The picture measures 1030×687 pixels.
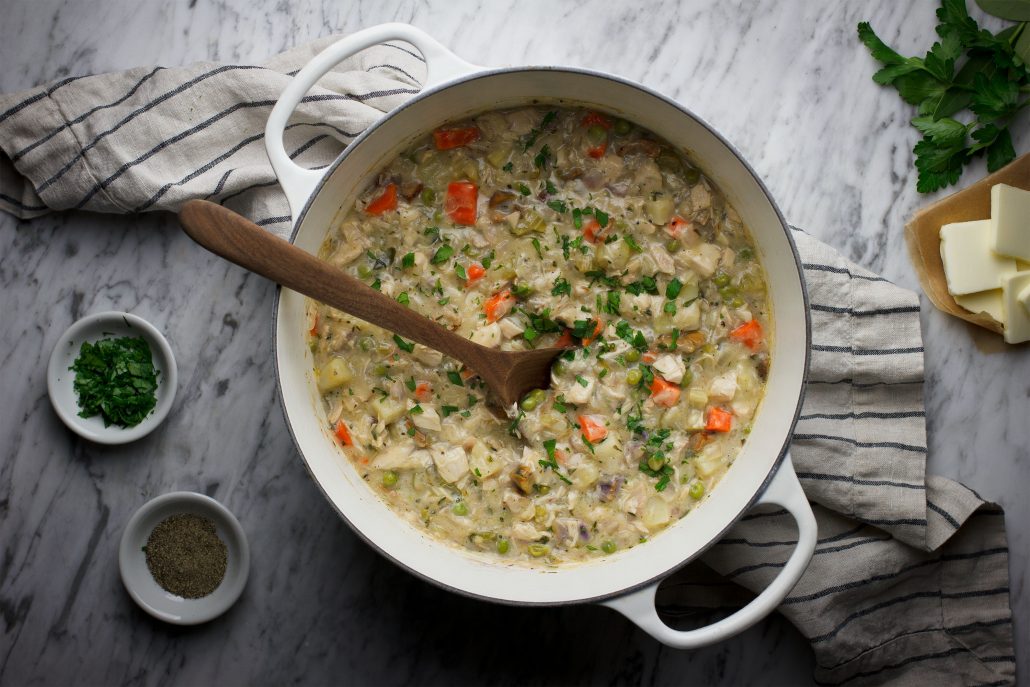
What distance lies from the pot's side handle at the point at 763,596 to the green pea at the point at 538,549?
0.41 m

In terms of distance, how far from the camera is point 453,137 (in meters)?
3.29

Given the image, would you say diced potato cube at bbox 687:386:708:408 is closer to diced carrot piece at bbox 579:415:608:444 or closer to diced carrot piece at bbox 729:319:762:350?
diced carrot piece at bbox 729:319:762:350

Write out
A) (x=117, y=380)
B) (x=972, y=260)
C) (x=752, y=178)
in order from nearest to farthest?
1. (x=752, y=178)
2. (x=117, y=380)
3. (x=972, y=260)

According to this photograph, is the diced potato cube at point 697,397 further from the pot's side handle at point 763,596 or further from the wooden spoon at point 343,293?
the wooden spoon at point 343,293

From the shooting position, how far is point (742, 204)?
3174 millimetres

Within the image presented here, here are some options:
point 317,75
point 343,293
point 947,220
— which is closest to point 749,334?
point 947,220

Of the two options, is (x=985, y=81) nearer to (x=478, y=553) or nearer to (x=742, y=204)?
(x=742, y=204)

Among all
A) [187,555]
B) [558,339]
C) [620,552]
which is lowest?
[187,555]

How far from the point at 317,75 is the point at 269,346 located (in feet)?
4.26

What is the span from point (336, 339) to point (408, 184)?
2.25ft

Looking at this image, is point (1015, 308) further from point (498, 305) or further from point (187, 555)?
point (187, 555)

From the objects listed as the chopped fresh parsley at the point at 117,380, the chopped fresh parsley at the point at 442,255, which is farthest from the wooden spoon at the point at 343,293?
the chopped fresh parsley at the point at 117,380

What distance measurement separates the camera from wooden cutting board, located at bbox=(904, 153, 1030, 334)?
143 inches

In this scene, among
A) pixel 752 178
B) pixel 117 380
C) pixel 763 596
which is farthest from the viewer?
pixel 117 380
